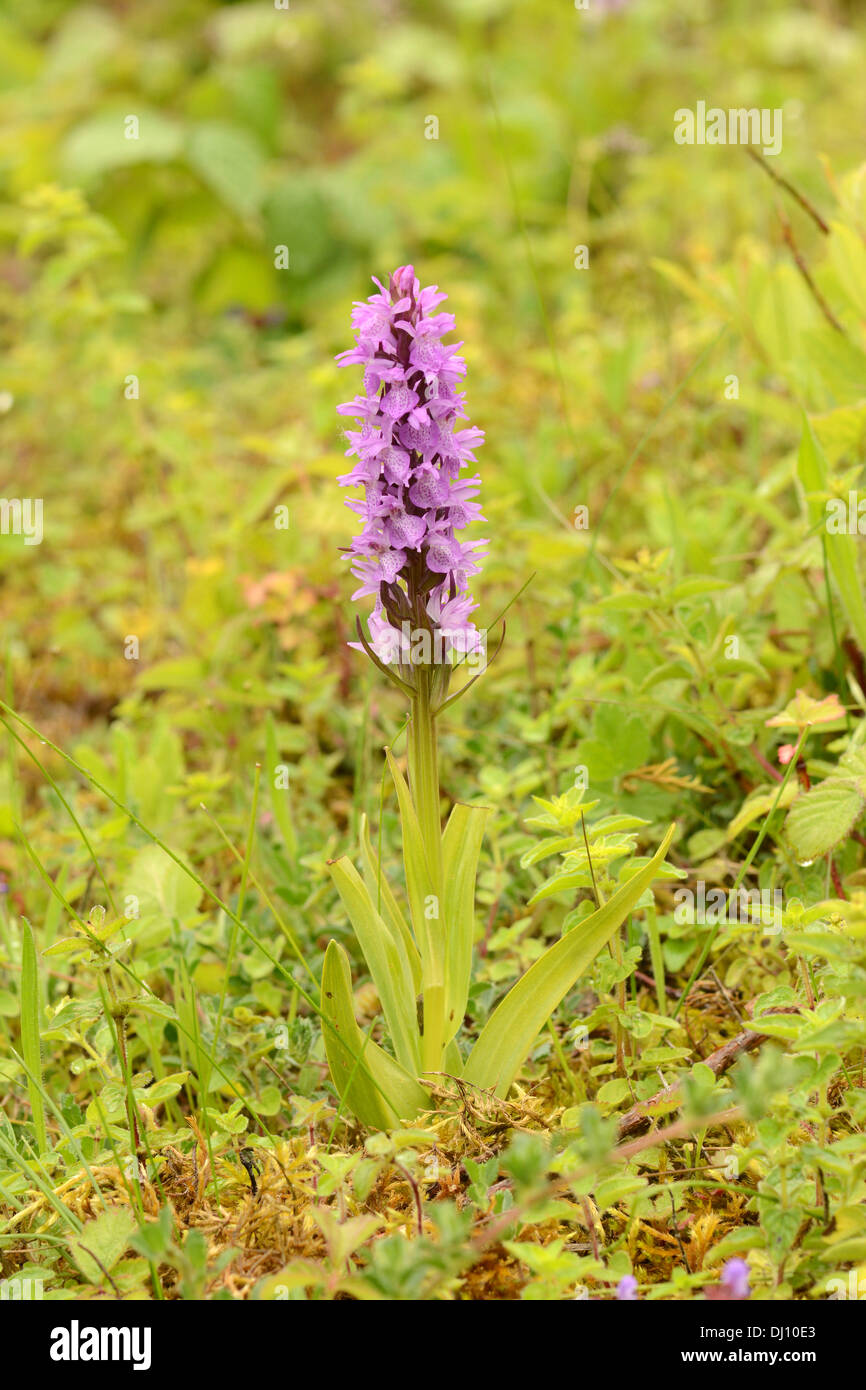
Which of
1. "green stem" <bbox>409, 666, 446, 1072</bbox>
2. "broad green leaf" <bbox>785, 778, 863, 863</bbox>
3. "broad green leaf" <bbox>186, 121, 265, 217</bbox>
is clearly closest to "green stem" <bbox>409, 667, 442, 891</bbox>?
"green stem" <bbox>409, 666, 446, 1072</bbox>

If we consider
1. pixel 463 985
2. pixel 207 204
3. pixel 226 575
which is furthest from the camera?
pixel 207 204

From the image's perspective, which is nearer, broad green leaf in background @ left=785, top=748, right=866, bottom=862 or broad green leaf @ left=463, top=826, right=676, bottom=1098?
broad green leaf @ left=463, top=826, right=676, bottom=1098

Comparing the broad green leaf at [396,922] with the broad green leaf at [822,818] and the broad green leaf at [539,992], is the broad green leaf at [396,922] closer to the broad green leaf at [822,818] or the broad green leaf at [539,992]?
the broad green leaf at [539,992]

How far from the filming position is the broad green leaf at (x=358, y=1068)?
166 centimetres

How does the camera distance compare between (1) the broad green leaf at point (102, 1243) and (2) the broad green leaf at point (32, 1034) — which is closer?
(1) the broad green leaf at point (102, 1243)

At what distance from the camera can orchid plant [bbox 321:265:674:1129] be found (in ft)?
5.18

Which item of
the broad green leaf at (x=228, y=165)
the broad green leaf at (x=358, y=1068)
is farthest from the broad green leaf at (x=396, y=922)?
the broad green leaf at (x=228, y=165)

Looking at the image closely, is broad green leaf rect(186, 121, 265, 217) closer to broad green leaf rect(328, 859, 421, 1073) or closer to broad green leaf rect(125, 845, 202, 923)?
broad green leaf rect(125, 845, 202, 923)

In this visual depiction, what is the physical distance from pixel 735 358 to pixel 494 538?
4.96 ft

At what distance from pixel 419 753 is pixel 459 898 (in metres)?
0.24
